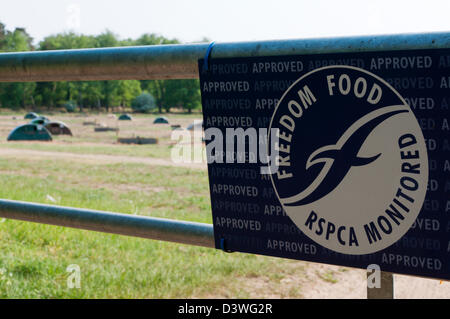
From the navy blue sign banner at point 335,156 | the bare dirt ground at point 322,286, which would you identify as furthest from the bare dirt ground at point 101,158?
the navy blue sign banner at point 335,156

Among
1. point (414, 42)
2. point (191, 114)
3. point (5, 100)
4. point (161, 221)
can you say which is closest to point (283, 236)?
point (161, 221)

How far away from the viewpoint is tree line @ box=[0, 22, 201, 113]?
64.6m

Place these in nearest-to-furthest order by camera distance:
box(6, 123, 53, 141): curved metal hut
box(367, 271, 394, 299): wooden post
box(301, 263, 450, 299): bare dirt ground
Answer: box(367, 271, 394, 299): wooden post
box(301, 263, 450, 299): bare dirt ground
box(6, 123, 53, 141): curved metal hut

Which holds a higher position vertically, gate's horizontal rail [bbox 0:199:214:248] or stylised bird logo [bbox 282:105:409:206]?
stylised bird logo [bbox 282:105:409:206]

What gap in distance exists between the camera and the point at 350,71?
1104 mm

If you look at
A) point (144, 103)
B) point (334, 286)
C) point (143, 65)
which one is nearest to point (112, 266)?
point (334, 286)

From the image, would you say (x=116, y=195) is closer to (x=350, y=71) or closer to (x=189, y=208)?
(x=189, y=208)

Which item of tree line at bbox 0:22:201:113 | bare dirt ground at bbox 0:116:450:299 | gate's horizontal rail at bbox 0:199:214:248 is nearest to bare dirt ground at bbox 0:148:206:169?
bare dirt ground at bbox 0:116:450:299

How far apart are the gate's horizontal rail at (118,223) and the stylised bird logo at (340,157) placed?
30 centimetres

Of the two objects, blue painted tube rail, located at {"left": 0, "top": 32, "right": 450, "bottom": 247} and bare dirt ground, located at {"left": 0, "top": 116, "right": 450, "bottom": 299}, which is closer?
blue painted tube rail, located at {"left": 0, "top": 32, "right": 450, "bottom": 247}

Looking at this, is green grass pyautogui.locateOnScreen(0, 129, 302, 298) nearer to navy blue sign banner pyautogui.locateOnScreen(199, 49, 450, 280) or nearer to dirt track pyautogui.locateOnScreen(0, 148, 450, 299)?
dirt track pyautogui.locateOnScreen(0, 148, 450, 299)

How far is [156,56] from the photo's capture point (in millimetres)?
1336

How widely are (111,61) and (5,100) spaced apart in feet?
234

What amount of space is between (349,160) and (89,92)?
243 feet
